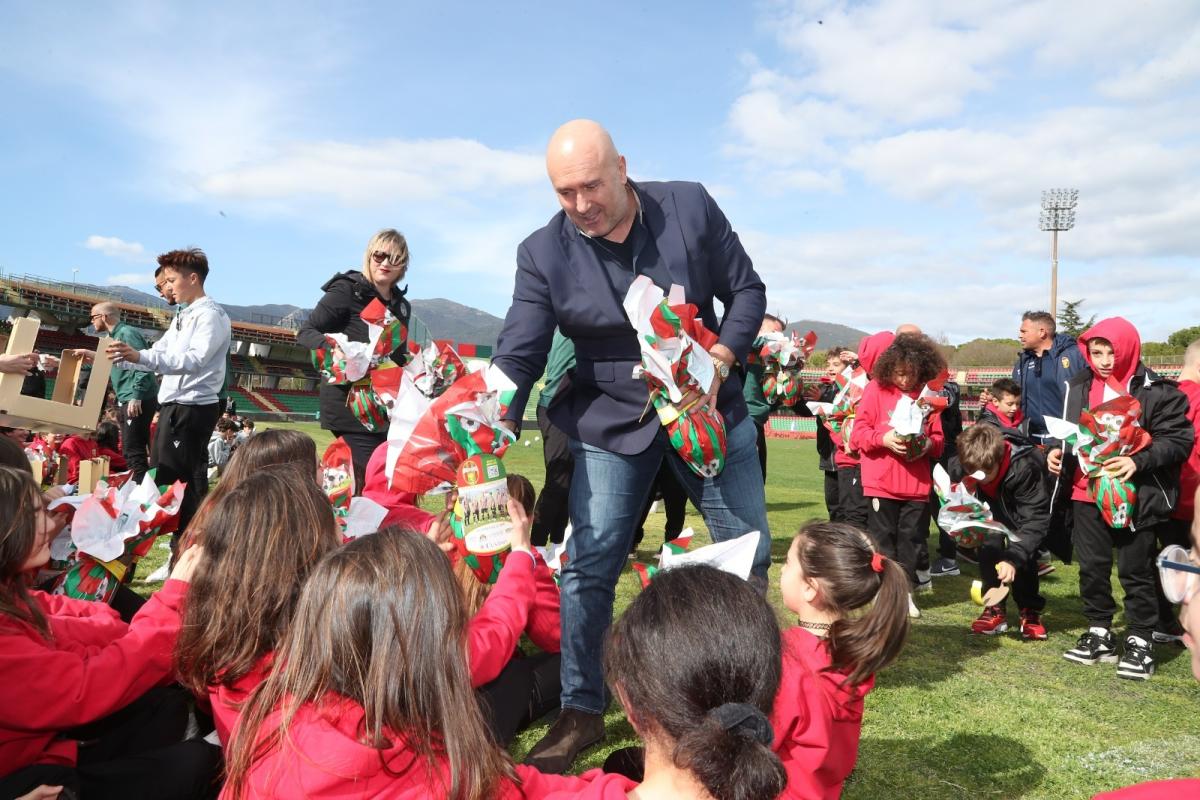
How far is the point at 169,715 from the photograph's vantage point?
8.58 feet

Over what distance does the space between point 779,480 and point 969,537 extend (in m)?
11.3

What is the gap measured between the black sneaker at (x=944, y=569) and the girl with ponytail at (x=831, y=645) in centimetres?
419

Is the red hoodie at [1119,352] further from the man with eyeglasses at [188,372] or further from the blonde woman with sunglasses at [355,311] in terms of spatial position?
the man with eyeglasses at [188,372]

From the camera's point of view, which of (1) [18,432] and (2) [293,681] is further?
(1) [18,432]

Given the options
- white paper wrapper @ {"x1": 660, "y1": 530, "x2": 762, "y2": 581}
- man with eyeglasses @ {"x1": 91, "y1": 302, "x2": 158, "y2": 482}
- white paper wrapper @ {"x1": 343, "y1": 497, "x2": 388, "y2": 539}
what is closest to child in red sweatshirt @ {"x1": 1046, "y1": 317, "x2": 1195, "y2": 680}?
white paper wrapper @ {"x1": 660, "y1": 530, "x2": 762, "y2": 581}

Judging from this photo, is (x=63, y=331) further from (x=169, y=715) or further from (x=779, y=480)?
(x=169, y=715)

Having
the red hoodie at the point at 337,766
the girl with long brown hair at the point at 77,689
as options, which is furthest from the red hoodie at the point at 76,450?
the red hoodie at the point at 337,766

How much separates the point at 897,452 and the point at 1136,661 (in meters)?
1.57

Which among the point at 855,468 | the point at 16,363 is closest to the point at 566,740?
the point at 16,363

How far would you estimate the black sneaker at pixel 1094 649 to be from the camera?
167 inches

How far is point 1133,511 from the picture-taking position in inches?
168

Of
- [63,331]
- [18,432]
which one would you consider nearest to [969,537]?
[18,432]

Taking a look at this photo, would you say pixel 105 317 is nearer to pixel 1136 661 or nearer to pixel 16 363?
pixel 16 363

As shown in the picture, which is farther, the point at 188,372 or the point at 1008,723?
the point at 188,372
